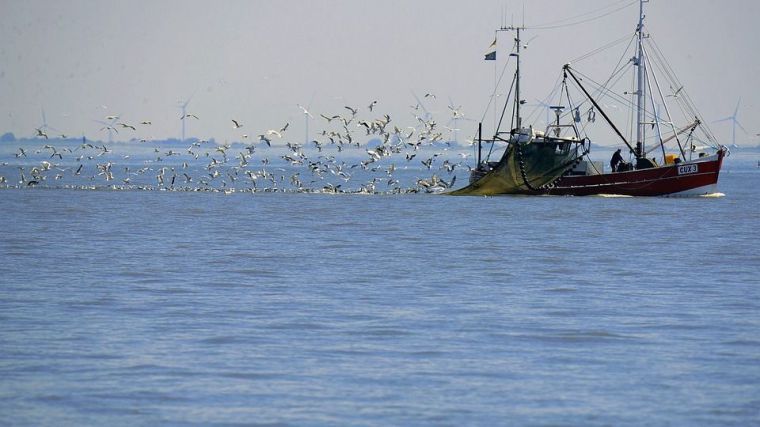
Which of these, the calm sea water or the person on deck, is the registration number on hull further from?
the calm sea water

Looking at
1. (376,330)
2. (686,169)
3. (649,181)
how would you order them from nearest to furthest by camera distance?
1. (376,330)
2. (649,181)
3. (686,169)

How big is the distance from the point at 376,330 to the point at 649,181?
213 ft

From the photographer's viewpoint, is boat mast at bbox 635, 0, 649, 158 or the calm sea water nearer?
the calm sea water

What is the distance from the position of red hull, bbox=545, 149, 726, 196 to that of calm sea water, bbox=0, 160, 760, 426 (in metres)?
34.1

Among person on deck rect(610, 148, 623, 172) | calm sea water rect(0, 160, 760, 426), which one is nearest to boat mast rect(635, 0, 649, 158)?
person on deck rect(610, 148, 623, 172)

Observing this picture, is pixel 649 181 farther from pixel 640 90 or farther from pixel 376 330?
pixel 376 330

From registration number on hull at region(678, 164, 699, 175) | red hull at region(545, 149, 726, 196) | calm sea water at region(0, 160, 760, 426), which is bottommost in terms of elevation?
calm sea water at region(0, 160, 760, 426)

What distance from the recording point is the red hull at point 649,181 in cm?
8812

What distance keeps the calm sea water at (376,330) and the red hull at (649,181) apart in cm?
3409

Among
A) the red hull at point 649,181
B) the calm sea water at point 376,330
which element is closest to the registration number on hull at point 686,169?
the red hull at point 649,181

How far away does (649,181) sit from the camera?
88.3m

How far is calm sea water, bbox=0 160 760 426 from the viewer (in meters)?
19.0

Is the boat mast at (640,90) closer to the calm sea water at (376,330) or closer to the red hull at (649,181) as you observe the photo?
the red hull at (649,181)

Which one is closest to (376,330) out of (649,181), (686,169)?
(649,181)
